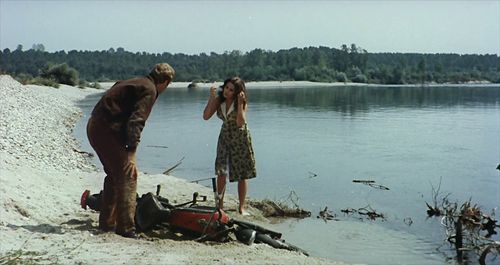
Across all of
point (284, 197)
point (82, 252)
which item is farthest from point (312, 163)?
point (82, 252)

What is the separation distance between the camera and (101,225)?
20.7 feet

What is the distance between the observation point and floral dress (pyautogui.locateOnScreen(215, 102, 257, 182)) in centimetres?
768

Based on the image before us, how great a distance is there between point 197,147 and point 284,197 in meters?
8.53

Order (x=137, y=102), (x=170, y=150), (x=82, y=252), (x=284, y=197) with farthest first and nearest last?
(x=170, y=150) → (x=284, y=197) → (x=137, y=102) → (x=82, y=252)

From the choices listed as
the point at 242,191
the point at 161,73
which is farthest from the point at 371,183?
the point at 161,73

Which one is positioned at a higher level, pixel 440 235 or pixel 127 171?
pixel 127 171

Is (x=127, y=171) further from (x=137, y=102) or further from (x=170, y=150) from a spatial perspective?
(x=170, y=150)

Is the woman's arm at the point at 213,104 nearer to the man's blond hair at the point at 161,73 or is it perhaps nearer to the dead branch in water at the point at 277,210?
the man's blond hair at the point at 161,73

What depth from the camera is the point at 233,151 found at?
7.71 meters

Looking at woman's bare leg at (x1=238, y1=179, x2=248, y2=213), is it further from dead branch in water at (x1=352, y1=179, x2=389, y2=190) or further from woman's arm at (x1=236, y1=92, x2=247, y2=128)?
dead branch in water at (x1=352, y1=179, x2=389, y2=190)

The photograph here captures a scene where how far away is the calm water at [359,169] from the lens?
783cm

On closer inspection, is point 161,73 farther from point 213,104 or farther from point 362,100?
point 362,100

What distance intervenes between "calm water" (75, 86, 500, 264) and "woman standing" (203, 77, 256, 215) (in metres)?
1.06

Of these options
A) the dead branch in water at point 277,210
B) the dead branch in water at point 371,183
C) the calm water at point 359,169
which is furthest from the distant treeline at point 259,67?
the dead branch in water at point 277,210
